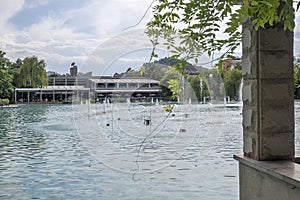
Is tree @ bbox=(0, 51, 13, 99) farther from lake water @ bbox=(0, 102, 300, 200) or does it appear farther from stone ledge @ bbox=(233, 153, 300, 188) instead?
stone ledge @ bbox=(233, 153, 300, 188)

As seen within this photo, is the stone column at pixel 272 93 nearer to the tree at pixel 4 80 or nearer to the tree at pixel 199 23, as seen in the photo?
the tree at pixel 199 23

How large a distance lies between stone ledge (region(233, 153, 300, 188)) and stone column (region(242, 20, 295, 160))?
0.06 metres

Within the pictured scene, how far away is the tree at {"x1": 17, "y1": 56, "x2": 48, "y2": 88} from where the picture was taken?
5595 cm

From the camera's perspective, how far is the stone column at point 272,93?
108 inches

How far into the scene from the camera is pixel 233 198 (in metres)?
4.64

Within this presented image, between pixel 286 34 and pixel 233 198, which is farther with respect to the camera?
pixel 233 198

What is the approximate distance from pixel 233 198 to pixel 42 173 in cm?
300

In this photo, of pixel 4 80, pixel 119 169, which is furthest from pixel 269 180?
pixel 4 80

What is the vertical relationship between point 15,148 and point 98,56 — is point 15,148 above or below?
below

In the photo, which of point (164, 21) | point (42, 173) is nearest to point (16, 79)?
point (42, 173)

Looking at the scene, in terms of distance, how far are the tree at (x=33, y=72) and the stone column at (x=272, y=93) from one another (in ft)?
181

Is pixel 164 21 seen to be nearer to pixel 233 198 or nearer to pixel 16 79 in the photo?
pixel 233 198

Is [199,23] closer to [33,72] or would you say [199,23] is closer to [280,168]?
[280,168]

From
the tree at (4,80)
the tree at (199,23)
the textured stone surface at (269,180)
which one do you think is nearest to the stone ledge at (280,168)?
the textured stone surface at (269,180)
